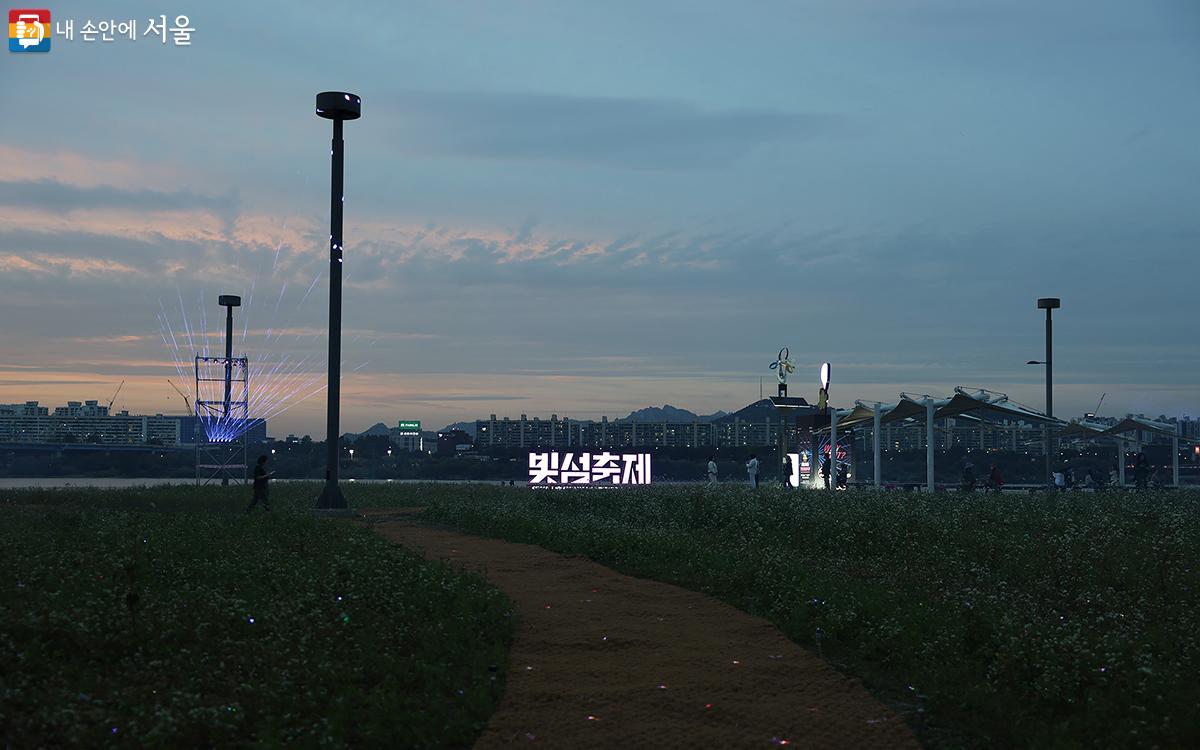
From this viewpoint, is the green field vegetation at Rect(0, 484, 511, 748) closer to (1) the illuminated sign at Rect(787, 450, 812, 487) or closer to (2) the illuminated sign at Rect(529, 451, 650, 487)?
(1) the illuminated sign at Rect(787, 450, 812, 487)

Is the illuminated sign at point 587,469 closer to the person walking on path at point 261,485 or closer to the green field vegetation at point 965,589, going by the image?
the green field vegetation at point 965,589

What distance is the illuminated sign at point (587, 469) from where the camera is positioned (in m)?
51.1

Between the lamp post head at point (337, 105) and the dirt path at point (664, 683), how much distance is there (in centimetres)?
1620

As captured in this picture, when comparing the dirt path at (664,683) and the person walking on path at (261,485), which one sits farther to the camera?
the person walking on path at (261,485)

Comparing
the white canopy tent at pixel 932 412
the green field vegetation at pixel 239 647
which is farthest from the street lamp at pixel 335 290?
the white canopy tent at pixel 932 412

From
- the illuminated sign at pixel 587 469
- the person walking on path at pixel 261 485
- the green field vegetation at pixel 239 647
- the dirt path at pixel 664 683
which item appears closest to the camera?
the green field vegetation at pixel 239 647

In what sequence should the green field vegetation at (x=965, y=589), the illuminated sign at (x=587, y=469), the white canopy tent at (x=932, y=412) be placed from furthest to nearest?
the illuminated sign at (x=587, y=469) < the white canopy tent at (x=932, y=412) < the green field vegetation at (x=965, y=589)

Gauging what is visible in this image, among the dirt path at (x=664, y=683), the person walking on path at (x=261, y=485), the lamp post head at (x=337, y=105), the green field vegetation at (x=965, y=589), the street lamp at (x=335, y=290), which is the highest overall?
the lamp post head at (x=337, y=105)

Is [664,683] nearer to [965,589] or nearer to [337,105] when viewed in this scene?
[965,589]

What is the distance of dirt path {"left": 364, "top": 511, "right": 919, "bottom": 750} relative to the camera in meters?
8.39

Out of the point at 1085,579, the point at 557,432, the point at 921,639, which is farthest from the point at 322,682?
the point at 557,432

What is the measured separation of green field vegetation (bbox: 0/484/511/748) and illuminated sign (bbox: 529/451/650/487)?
3505 cm

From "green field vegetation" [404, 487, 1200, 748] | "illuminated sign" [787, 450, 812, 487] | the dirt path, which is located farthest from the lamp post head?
"illuminated sign" [787, 450, 812, 487]

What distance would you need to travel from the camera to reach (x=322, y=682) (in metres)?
9.12
